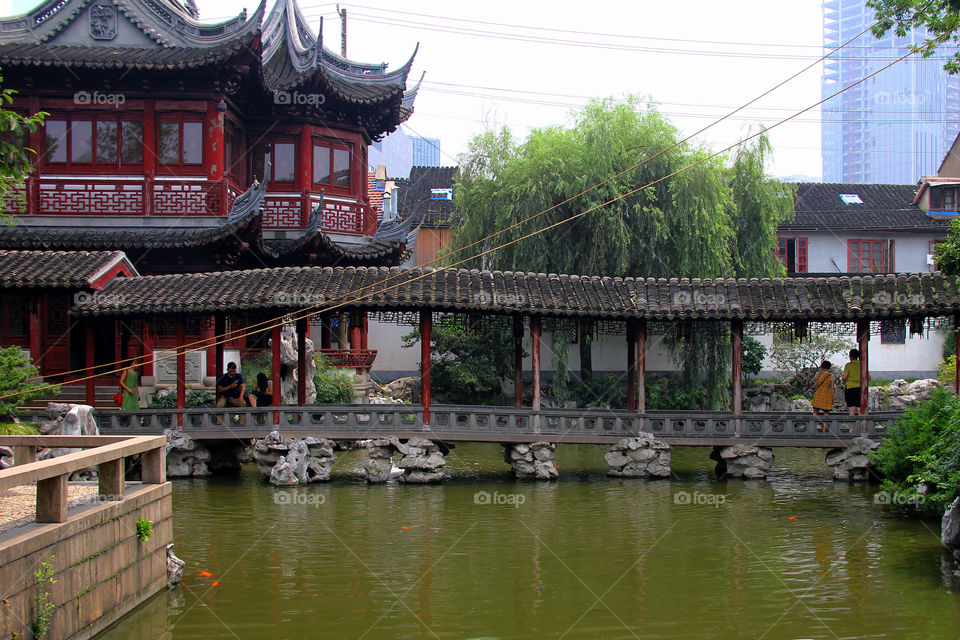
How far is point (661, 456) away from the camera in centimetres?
1549

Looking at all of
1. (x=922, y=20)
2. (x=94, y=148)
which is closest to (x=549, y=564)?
(x=922, y=20)

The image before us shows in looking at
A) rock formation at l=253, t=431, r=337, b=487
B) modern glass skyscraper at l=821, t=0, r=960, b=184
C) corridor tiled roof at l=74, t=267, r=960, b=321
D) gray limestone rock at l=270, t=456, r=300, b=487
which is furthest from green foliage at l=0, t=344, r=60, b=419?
modern glass skyscraper at l=821, t=0, r=960, b=184

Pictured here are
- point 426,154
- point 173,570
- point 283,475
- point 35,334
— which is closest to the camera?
point 173,570

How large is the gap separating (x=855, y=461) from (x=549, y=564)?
308 inches

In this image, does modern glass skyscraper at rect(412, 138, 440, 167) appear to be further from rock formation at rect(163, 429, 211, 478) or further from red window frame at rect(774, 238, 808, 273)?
rock formation at rect(163, 429, 211, 478)

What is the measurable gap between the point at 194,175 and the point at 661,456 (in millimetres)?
11554

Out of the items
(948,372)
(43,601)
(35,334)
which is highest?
(35,334)

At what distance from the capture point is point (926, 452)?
10648 millimetres

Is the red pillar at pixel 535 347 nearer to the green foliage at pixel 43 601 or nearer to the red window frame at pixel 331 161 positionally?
the red window frame at pixel 331 161

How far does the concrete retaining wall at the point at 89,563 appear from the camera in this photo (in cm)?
589

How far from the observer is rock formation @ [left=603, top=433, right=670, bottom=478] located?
1548 centimetres

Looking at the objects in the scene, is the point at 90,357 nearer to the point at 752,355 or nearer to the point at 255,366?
the point at 255,366

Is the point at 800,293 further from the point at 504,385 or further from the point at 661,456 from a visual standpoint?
the point at 504,385

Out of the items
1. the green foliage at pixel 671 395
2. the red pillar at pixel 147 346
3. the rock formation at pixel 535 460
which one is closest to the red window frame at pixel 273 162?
the red pillar at pixel 147 346
